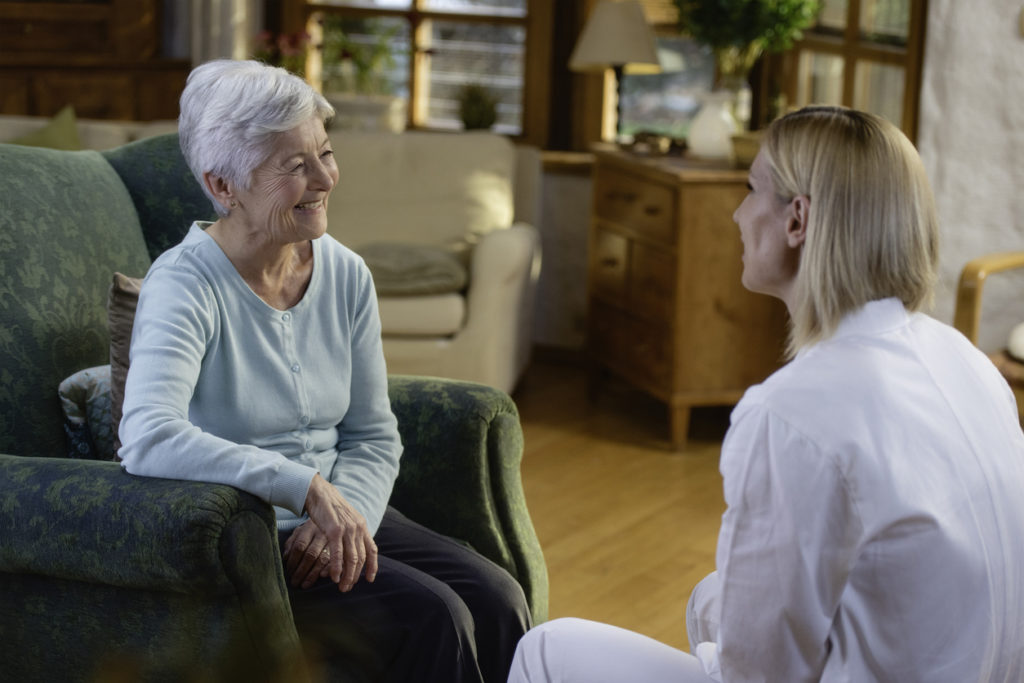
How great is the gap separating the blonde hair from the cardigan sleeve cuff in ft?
2.10

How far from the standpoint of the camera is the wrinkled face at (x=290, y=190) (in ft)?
5.15

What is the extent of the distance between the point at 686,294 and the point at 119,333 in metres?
2.14

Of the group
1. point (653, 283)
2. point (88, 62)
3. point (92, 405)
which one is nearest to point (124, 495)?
point (92, 405)

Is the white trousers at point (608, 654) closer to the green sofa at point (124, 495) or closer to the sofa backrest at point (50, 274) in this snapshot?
the green sofa at point (124, 495)

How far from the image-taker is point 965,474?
106cm

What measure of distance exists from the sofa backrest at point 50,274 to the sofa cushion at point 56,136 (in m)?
1.76

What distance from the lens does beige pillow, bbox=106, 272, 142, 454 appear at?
1.68 metres

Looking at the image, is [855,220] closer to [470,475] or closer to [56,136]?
[470,475]

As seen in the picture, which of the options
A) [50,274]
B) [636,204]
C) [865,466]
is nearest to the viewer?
[865,466]

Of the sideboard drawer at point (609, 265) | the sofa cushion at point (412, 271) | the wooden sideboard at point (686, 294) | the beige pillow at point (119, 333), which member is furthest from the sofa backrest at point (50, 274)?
the sideboard drawer at point (609, 265)

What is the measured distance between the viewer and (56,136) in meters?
3.60

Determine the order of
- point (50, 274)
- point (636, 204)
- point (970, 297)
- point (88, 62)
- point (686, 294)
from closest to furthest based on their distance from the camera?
point (50, 274) → point (970, 297) → point (686, 294) → point (636, 204) → point (88, 62)

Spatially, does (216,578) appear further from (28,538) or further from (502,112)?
(502,112)

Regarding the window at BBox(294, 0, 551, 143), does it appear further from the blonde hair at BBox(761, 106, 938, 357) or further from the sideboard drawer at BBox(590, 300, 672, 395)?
the blonde hair at BBox(761, 106, 938, 357)
